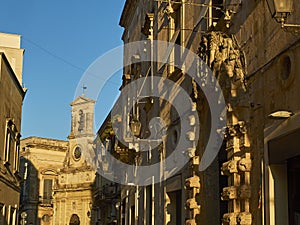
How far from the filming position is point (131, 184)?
2175 cm

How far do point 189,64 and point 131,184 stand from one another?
30.4 feet

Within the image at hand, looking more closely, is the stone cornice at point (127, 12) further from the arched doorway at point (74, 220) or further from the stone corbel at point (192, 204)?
the arched doorway at point (74, 220)

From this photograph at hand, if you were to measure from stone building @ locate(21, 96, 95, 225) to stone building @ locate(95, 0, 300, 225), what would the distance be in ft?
101

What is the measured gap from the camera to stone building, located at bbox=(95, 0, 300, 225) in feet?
27.8

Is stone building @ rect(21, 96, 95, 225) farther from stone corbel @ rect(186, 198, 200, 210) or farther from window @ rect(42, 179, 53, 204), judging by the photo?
stone corbel @ rect(186, 198, 200, 210)

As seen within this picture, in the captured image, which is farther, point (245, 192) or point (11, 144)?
point (11, 144)

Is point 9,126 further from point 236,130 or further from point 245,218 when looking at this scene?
point 245,218

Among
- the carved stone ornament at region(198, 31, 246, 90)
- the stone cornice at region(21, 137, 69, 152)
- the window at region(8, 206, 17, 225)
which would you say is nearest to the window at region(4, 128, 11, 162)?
the window at region(8, 206, 17, 225)

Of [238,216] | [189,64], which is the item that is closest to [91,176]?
[189,64]

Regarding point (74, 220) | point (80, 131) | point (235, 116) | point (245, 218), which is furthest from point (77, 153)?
point (245, 218)

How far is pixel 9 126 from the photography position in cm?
2170

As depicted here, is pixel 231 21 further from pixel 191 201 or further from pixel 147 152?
pixel 147 152

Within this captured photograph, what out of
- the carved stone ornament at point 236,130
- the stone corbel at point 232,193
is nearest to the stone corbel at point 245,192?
the stone corbel at point 232,193

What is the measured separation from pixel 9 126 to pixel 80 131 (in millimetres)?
28358
